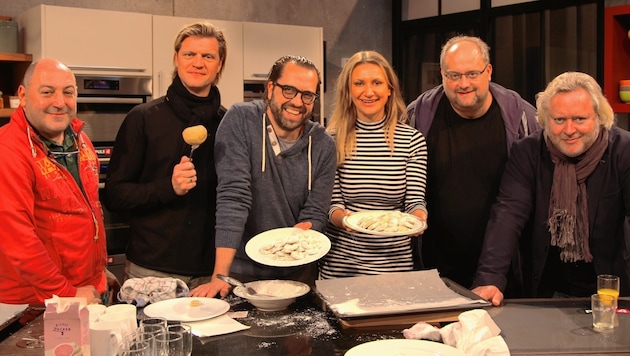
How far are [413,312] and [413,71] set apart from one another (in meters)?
4.57

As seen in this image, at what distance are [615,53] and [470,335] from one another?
124 inches

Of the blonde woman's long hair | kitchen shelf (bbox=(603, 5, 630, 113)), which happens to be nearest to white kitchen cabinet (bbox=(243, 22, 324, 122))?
kitchen shelf (bbox=(603, 5, 630, 113))

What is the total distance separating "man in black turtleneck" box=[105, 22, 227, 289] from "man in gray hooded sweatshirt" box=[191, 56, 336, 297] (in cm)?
20

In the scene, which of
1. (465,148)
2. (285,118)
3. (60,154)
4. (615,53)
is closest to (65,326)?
(60,154)

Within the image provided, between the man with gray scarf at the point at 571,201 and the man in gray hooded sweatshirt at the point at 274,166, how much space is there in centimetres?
70

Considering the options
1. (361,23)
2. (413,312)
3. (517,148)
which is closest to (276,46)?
(361,23)

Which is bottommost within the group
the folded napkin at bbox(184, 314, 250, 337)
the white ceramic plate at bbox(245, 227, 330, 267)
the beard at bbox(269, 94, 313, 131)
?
the folded napkin at bbox(184, 314, 250, 337)

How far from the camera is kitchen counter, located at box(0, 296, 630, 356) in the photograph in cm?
176

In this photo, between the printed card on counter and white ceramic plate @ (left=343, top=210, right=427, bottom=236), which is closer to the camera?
the printed card on counter

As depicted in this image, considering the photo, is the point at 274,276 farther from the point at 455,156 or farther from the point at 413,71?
the point at 413,71

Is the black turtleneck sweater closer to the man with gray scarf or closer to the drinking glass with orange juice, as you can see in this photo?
the man with gray scarf

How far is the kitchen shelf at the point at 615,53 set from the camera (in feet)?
13.8

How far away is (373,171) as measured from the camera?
273 cm

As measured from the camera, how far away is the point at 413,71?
6262 mm
